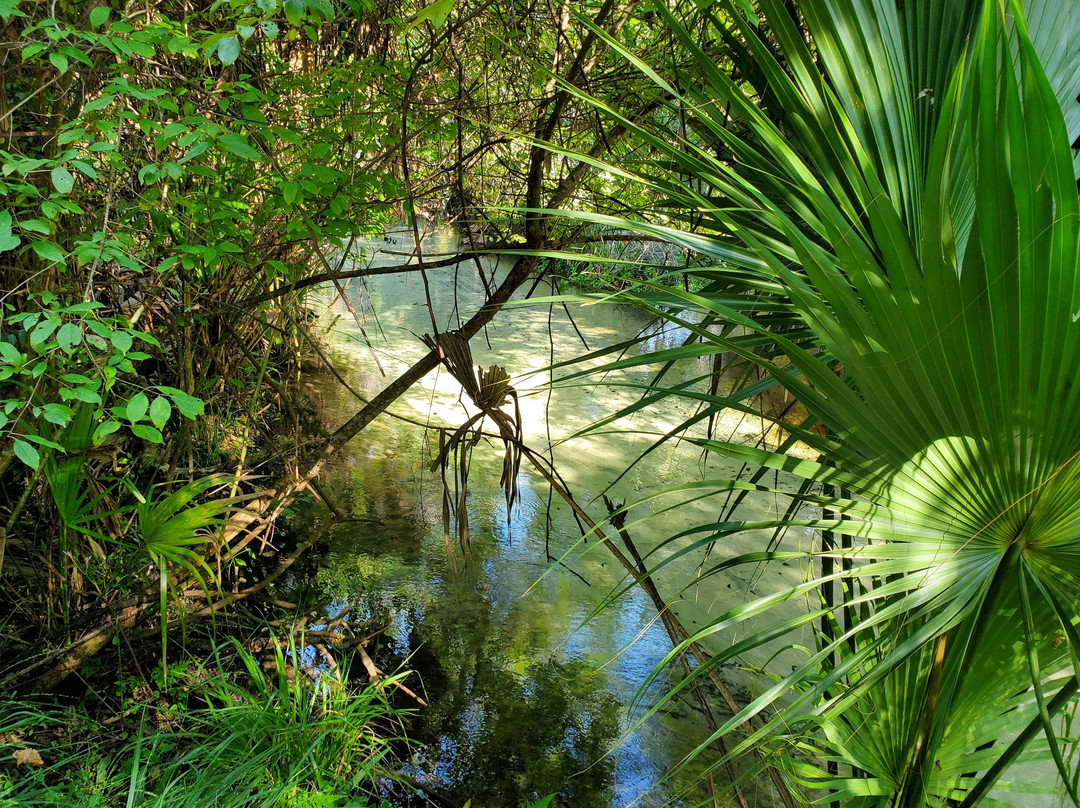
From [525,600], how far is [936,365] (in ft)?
7.62

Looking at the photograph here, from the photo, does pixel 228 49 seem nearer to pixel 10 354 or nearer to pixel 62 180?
pixel 62 180

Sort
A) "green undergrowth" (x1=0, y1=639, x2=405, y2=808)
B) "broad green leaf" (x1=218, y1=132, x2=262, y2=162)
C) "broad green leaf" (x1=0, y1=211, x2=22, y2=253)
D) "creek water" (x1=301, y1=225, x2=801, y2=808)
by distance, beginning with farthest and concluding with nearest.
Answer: "creek water" (x1=301, y1=225, x2=801, y2=808) → "green undergrowth" (x1=0, y1=639, x2=405, y2=808) → "broad green leaf" (x1=218, y1=132, x2=262, y2=162) → "broad green leaf" (x1=0, y1=211, x2=22, y2=253)

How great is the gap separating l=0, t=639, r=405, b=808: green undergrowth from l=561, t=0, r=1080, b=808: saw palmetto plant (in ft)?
3.94

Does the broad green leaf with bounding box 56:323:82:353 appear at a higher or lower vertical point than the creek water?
higher

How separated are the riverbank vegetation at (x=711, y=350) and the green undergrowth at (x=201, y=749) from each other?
13mm

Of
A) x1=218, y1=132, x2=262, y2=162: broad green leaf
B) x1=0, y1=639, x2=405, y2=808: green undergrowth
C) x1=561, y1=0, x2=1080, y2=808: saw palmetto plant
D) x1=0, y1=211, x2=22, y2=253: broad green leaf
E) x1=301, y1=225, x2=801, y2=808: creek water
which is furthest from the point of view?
x1=301, y1=225, x2=801, y2=808: creek water

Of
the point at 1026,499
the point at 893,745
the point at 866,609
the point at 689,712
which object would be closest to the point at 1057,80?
the point at 1026,499

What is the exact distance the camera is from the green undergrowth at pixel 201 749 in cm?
150

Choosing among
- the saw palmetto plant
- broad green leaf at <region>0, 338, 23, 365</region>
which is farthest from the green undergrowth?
the saw palmetto plant

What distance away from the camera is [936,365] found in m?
0.79

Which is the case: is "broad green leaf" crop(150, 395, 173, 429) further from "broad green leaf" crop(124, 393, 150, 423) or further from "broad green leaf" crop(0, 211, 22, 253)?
"broad green leaf" crop(0, 211, 22, 253)

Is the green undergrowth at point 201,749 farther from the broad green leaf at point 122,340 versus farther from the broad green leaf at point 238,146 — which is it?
the broad green leaf at point 238,146

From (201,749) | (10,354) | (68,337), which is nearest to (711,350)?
(68,337)

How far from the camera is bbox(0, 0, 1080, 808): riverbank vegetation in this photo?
2.47ft
